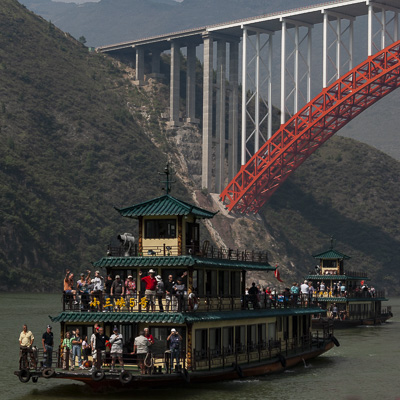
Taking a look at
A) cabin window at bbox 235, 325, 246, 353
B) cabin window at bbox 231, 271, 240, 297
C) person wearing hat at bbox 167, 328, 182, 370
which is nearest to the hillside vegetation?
cabin window at bbox 231, 271, 240, 297

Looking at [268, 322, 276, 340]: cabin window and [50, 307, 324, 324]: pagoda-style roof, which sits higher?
[50, 307, 324, 324]: pagoda-style roof

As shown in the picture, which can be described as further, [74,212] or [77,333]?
[74,212]

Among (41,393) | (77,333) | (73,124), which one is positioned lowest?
(41,393)

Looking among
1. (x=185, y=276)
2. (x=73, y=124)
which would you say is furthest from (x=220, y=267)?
(x=73, y=124)

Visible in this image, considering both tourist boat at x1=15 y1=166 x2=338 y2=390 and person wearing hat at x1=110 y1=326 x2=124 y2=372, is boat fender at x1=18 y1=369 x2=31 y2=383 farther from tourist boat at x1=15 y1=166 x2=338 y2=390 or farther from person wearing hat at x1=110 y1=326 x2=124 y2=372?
person wearing hat at x1=110 y1=326 x2=124 y2=372

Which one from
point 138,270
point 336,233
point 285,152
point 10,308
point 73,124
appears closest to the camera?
point 138,270

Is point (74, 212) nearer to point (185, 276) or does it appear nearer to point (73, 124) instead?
point (73, 124)
